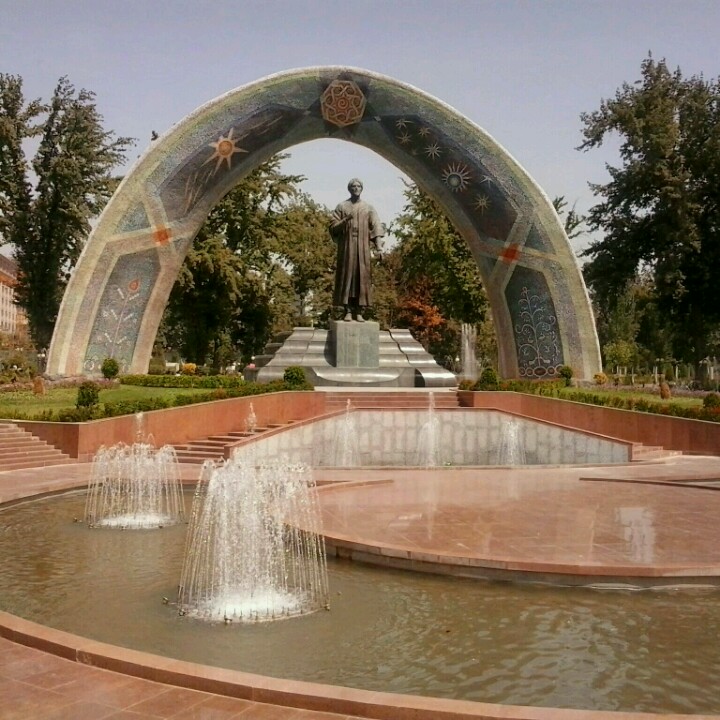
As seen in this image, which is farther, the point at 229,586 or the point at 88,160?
the point at 88,160

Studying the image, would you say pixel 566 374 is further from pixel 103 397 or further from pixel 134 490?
pixel 134 490

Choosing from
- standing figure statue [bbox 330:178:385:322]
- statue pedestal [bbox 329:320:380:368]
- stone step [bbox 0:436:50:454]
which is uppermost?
standing figure statue [bbox 330:178:385:322]

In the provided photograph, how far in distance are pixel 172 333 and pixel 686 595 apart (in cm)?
4356

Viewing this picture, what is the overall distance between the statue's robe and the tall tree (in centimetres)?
1340

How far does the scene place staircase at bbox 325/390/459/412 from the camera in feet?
60.7

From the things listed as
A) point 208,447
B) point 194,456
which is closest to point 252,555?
point 194,456

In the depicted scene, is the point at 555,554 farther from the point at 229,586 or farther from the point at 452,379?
the point at 452,379

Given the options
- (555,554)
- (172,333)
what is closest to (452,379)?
(555,554)

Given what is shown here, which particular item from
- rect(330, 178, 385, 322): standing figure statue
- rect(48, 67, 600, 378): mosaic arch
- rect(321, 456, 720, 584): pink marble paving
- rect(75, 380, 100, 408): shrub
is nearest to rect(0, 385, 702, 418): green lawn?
rect(75, 380, 100, 408): shrub

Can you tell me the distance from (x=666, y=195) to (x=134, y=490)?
74.4 ft

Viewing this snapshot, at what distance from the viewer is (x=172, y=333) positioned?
47.9 metres

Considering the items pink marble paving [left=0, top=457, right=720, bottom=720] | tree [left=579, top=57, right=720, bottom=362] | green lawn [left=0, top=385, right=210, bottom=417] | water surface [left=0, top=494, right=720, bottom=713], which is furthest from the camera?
tree [left=579, top=57, right=720, bottom=362]

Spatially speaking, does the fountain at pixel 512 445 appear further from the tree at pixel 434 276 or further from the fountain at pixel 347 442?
the tree at pixel 434 276

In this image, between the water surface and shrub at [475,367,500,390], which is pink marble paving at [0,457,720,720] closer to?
the water surface
